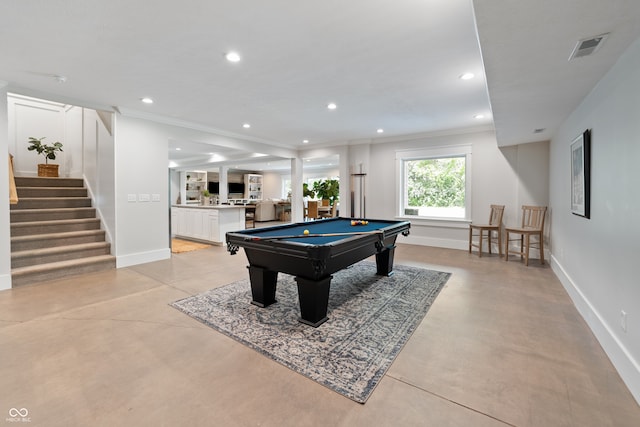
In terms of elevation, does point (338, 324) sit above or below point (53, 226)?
below

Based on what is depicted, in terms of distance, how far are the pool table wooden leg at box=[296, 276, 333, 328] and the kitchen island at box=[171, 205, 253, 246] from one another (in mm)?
4303

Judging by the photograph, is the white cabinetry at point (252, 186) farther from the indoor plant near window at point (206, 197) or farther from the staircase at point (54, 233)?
the staircase at point (54, 233)

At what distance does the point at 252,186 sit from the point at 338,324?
475 inches

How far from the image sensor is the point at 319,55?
2691 millimetres

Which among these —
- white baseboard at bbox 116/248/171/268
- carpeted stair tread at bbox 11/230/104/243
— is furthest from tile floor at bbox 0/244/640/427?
carpeted stair tread at bbox 11/230/104/243

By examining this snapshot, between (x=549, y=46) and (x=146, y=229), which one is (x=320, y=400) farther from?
(x=146, y=229)

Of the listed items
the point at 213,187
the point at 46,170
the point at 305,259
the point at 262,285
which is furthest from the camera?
the point at 213,187

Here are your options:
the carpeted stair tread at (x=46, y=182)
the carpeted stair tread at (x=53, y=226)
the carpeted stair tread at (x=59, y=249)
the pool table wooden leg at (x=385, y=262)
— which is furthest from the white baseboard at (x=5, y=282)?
the pool table wooden leg at (x=385, y=262)

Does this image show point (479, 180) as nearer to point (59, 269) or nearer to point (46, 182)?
point (59, 269)

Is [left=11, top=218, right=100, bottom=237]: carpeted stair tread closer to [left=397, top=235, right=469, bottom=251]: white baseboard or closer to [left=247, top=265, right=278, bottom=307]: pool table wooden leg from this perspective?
[left=247, top=265, right=278, bottom=307]: pool table wooden leg

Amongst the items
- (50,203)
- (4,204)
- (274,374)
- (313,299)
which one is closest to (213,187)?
(50,203)

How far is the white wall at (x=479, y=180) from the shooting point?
5121mm

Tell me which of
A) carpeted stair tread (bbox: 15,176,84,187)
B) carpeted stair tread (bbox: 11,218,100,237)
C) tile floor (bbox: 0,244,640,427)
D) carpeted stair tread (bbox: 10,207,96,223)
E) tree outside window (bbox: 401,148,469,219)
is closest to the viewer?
tile floor (bbox: 0,244,640,427)

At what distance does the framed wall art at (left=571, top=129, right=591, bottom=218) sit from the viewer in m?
2.59
